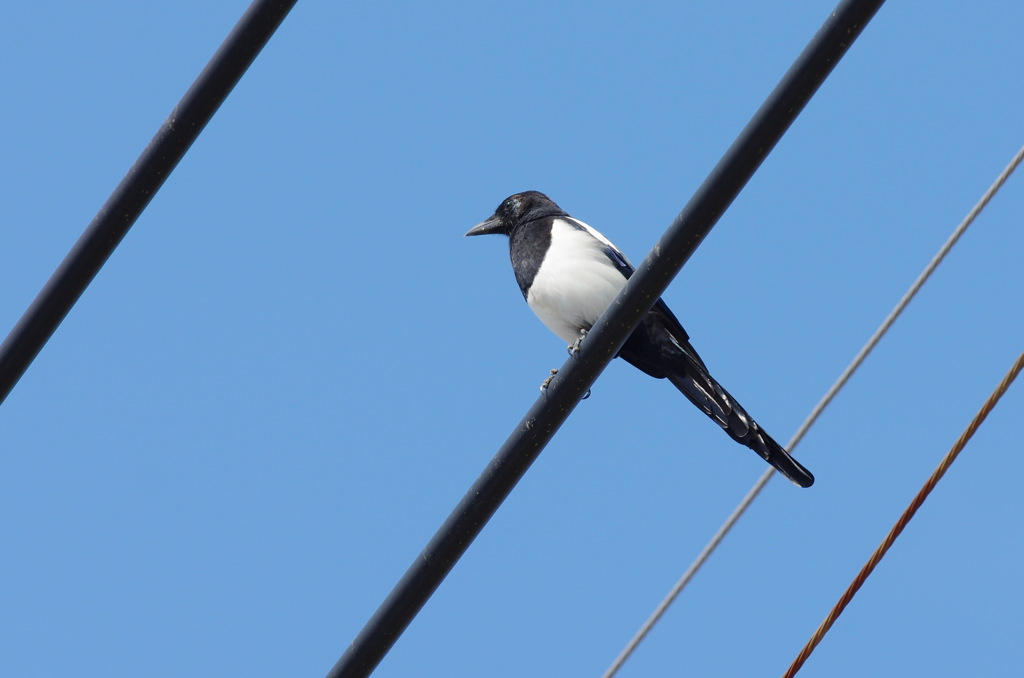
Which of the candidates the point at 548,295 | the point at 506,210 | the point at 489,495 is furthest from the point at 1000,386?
the point at 506,210

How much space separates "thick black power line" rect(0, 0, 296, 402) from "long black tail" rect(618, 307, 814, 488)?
2771mm

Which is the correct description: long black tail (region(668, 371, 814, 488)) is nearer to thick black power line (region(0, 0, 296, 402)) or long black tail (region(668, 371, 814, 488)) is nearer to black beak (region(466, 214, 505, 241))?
black beak (region(466, 214, 505, 241))

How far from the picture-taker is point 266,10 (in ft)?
8.43

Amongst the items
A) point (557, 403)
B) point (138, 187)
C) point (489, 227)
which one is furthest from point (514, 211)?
point (138, 187)

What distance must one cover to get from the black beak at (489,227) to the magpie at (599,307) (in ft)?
1.16

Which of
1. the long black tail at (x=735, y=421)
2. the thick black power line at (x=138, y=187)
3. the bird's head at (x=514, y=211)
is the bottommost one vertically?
the thick black power line at (x=138, y=187)

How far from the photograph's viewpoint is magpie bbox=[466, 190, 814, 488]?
16.5 feet

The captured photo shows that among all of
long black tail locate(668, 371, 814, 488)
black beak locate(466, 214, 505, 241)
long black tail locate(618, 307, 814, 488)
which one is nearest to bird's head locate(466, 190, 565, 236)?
black beak locate(466, 214, 505, 241)

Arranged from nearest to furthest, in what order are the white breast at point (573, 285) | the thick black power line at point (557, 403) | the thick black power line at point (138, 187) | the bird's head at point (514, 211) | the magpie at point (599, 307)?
the thick black power line at point (138, 187) < the thick black power line at point (557, 403) < the magpie at point (599, 307) < the white breast at point (573, 285) < the bird's head at point (514, 211)

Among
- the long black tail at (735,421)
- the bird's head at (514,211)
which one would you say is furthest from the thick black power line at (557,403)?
the bird's head at (514,211)

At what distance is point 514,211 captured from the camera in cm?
725

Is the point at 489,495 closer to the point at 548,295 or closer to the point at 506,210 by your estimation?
the point at 548,295

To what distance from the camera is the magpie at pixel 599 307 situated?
504 centimetres

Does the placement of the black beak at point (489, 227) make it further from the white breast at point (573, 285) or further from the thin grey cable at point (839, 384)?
the thin grey cable at point (839, 384)
